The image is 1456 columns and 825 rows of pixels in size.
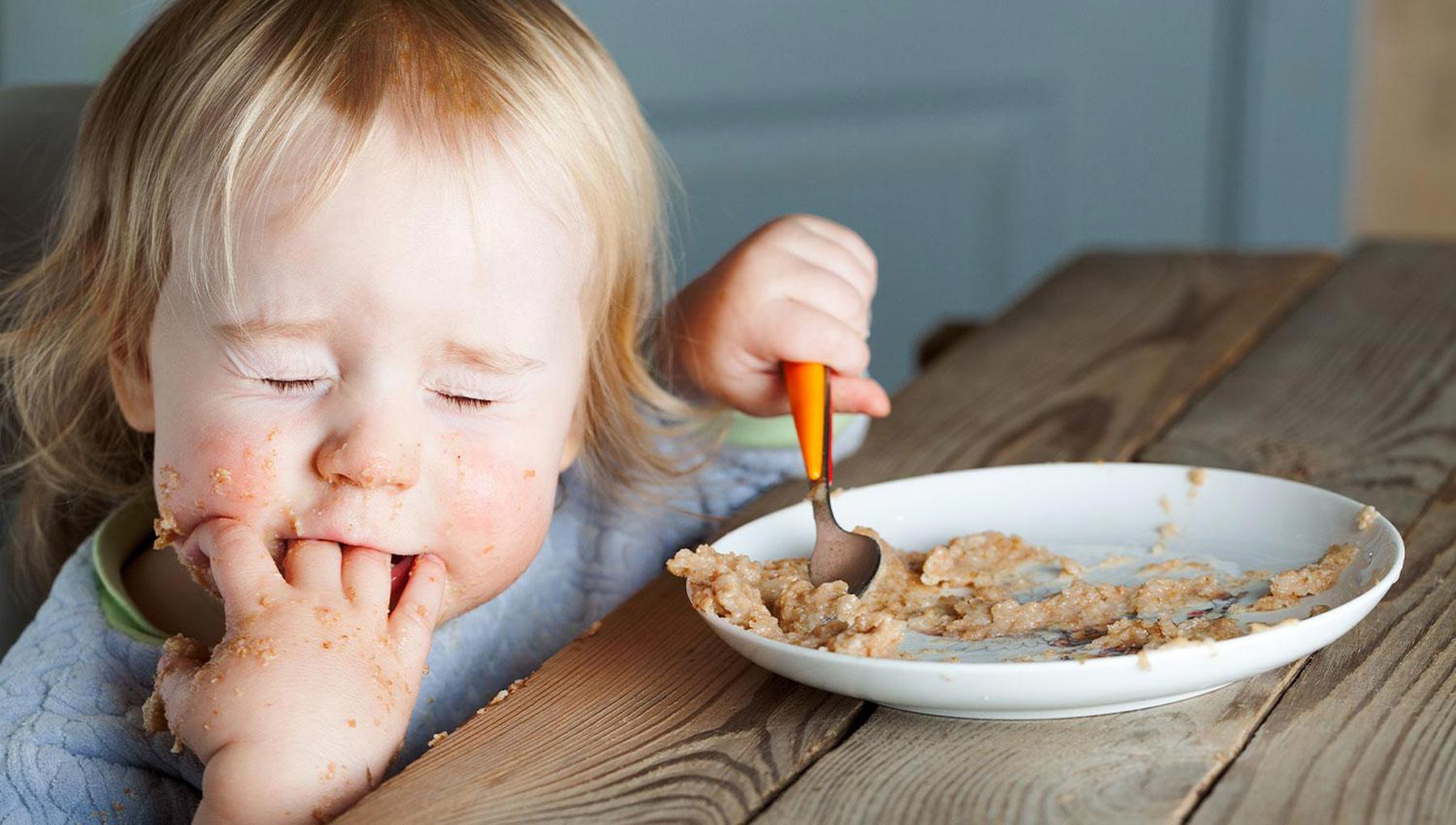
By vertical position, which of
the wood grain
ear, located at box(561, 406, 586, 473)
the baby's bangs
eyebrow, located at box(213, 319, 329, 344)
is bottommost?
the wood grain

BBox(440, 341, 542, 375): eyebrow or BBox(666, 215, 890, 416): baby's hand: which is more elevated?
BBox(440, 341, 542, 375): eyebrow

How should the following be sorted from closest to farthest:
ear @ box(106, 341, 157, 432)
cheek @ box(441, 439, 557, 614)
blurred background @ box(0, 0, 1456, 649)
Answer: cheek @ box(441, 439, 557, 614) → ear @ box(106, 341, 157, 432) → blurred background @ box(0, 0, 1456, 649)

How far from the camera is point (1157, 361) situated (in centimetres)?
148

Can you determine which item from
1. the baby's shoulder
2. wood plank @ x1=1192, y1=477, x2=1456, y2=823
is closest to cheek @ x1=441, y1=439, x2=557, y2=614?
the baby's shoulder

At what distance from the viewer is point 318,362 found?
3.10 ft

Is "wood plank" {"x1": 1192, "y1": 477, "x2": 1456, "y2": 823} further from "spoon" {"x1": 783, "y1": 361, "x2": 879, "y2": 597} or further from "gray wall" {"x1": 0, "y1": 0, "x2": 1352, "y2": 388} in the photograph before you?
"gray wall" {"x1": 0, "y1": 0, "x2": 1352, "y2": 388}

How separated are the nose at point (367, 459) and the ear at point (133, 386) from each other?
0.81ft

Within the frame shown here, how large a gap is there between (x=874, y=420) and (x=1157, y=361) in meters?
0.32

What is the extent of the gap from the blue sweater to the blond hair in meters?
0.08

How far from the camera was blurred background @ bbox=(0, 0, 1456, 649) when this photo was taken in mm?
2750

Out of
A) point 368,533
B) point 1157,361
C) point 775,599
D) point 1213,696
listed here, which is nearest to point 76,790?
point 368,533

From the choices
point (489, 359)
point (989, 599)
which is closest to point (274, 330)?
point (489, 359)

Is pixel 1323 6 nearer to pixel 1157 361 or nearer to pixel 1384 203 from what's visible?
pixel 1384 203

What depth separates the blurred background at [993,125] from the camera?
275 centimetres
